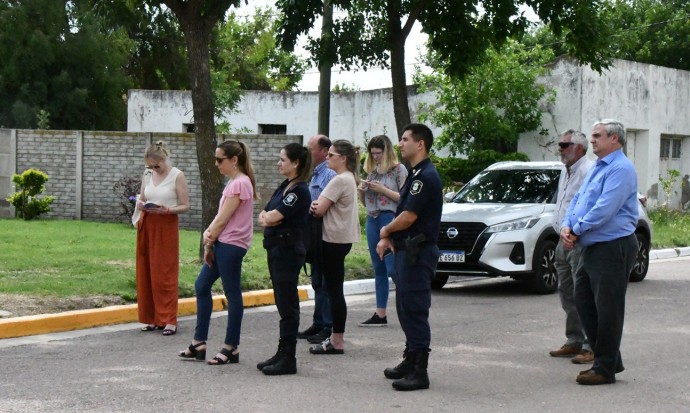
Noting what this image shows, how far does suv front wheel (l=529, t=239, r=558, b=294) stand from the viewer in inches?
524

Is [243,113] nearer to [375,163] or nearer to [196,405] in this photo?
[375,163]

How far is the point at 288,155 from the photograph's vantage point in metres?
8.25

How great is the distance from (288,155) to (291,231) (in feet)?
2.01

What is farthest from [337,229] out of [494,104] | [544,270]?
[494,104]

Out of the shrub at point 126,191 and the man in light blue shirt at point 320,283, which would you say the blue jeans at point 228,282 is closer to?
the man in light blue shirt at point 320,283

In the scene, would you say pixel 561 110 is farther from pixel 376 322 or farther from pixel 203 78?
pixel 376 322

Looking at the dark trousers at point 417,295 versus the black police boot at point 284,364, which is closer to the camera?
the dark trousers at point 417,295

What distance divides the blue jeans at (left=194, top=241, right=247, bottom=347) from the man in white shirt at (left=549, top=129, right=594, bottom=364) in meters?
2.68

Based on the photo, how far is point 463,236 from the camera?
13250mm

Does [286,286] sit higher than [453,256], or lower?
higher

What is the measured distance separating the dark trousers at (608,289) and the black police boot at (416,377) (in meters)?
1.30

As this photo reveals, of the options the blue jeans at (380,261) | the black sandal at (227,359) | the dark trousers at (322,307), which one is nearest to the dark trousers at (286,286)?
the black sandal at (227,359)

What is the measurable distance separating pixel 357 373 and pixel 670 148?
25676mm

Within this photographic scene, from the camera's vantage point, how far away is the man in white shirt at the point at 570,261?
896 cm
